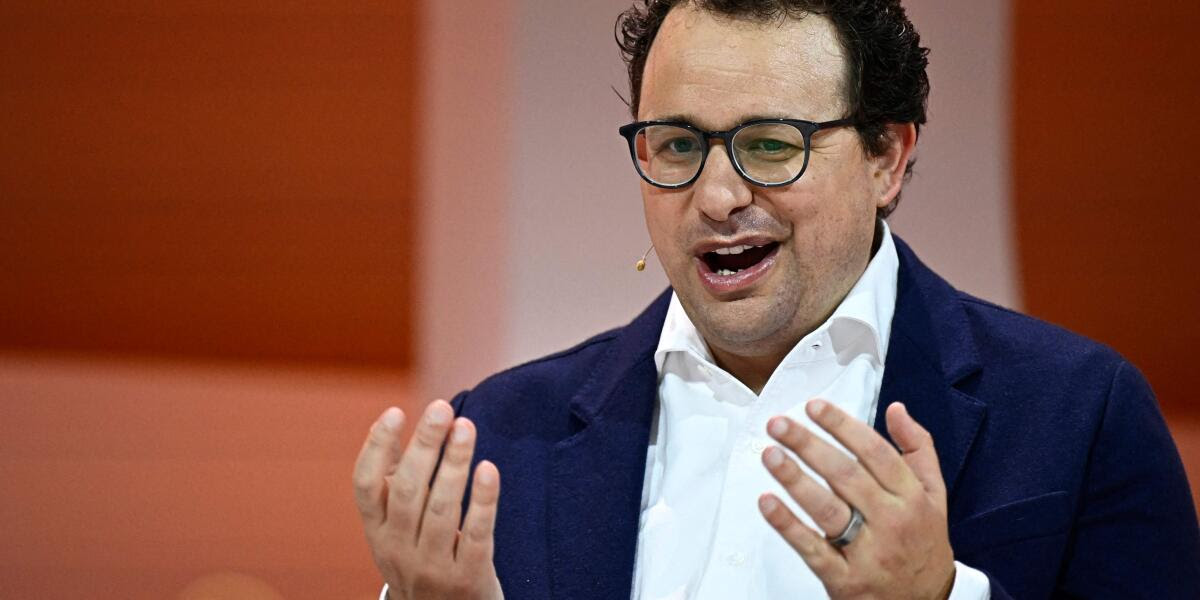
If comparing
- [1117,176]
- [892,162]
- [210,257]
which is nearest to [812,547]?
[892,162]

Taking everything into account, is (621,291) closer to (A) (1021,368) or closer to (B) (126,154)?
(A) (1021,368)

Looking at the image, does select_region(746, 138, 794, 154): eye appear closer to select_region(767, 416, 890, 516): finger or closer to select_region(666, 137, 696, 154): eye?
A: select_region(666, 137, 696, 154): eye

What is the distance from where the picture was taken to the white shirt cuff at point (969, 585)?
1265 mm

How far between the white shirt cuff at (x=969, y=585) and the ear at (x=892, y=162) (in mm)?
547

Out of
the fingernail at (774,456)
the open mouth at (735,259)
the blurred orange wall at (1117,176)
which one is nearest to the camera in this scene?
the fingernail at (774,456)

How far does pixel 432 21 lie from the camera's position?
8.50 ft

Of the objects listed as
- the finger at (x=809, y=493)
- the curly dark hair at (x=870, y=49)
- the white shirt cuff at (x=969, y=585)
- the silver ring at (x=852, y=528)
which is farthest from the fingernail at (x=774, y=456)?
the curly dark hair at (x=870, y=49)

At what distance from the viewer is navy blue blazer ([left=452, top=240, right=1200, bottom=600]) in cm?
148

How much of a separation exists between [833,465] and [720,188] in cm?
47

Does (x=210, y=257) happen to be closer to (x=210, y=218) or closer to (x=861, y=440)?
(x=210, y=218)

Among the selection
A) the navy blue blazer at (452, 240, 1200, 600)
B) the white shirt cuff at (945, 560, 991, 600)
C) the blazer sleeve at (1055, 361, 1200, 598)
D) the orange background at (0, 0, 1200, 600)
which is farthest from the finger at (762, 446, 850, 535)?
the orange background at (0, 0, 1200, 600)

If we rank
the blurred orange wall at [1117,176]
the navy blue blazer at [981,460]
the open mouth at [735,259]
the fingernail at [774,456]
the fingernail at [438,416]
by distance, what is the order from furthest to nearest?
1. the blurred orange wall at [1117,176]
2. the open mouth at [735,259]
3. the navy blue blazer at [981,460]
4. the fingernail at [438,416]
5. the fingernail at [774,456]

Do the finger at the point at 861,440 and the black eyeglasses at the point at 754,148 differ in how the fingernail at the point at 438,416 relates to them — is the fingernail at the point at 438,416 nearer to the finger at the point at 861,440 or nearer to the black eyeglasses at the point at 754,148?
the finger at the point at 861,440

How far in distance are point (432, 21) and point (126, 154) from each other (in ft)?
2.83
